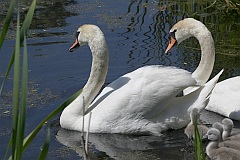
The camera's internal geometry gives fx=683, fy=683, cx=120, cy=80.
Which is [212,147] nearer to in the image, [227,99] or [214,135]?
[214,135]

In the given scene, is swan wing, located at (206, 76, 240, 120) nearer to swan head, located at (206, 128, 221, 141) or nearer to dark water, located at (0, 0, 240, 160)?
dark water, located at (0, 0, 240, 160)

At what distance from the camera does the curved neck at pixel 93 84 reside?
22.1ft

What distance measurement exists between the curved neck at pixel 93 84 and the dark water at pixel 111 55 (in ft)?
0.47

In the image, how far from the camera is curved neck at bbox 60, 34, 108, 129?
6.74m

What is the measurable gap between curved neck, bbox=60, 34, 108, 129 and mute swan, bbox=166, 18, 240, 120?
95 cm

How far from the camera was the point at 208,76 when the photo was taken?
7219 millimetres

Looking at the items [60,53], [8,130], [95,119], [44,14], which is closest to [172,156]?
[95,119]

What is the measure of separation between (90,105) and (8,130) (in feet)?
2.94

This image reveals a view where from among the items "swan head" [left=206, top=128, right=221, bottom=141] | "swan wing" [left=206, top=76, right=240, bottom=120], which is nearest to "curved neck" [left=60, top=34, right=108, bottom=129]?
"swan wing" [left=206, top=76, right=240, bottom=120]

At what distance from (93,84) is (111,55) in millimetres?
1782

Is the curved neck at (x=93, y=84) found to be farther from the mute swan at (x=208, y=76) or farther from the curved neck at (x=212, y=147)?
the curved neck at (x=212, y=147)

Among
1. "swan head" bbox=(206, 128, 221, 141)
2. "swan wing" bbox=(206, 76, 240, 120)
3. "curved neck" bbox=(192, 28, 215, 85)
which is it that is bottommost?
"swan wing" bbox=(206, 76, 240, 120)

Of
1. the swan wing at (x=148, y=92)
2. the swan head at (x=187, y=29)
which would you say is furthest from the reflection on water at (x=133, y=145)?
the swan head at (x=187, y=29)

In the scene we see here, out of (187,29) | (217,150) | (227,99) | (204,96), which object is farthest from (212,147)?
(187,29)
